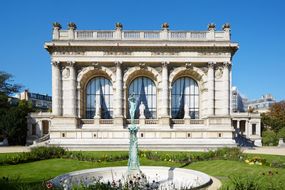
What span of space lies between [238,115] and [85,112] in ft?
95.3

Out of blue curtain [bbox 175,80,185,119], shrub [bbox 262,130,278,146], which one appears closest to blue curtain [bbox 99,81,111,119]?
blue curtain [bbox 175,80,185,119]

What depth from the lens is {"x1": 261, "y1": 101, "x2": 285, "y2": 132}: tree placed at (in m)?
54.7

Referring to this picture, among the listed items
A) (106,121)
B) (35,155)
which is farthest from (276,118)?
(35,155)

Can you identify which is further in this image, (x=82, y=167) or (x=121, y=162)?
(x=121, y=162)

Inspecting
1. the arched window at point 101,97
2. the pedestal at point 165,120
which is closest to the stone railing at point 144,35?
the arched window at point 101,97

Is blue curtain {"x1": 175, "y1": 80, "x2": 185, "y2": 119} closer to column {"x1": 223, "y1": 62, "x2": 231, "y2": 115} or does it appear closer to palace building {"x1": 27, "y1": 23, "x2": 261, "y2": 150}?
palace building {"x1": 27, "y1": 23, "x2": 261, "y2": 150}

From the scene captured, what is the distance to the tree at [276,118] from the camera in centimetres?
5469

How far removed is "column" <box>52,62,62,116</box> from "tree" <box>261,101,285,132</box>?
43.0 metres

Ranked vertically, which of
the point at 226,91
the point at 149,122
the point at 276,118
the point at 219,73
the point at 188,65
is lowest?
the point at 276,118

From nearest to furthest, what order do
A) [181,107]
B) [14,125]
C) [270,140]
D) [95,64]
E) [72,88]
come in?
[72,88]
[95,64]
[181,107]
[14,125]
[270,140]

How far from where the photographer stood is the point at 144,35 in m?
34.9

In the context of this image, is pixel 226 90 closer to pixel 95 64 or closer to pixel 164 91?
pixel 164 91

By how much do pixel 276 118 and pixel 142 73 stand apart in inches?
1426

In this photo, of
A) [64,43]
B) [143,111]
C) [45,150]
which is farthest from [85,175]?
[64,43]
